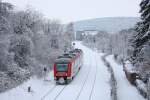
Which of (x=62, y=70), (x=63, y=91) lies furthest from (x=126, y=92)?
(x=62, y=70)

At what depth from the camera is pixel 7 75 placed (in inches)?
1152

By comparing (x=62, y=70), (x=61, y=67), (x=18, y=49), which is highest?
(x=18, y=49)

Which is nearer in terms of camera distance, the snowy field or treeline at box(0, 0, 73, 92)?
the snowy field

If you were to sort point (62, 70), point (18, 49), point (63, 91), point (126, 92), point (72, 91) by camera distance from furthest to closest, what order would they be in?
point (18, 49)
point (62, 70)
point (126, 92)
point (72, 91)
point (63, 91)

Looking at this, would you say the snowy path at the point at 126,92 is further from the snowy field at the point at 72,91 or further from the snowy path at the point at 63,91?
the snowy path at the point at 63,91

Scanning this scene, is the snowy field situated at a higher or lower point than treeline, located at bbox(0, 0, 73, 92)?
lower

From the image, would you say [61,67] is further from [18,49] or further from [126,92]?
[126,92]

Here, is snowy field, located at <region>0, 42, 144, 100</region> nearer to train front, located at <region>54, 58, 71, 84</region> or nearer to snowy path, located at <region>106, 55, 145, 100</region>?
snowy path, located at <region>106, 55, 145, 100</region>

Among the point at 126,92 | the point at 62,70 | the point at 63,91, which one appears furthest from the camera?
the point at 62,70

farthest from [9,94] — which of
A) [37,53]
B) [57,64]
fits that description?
[37,53]

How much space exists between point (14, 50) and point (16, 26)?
3.65 m

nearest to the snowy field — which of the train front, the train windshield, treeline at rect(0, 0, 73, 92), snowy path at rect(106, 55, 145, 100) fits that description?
snowy path at rect(106, 55, 145, 100)

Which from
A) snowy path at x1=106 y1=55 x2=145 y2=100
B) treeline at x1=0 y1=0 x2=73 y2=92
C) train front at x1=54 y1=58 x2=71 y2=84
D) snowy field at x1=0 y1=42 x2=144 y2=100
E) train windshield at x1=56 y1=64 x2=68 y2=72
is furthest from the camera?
train windshield at x1=56 y1=64 x2=68 y2=72

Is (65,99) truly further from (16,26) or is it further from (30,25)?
(30,25)
